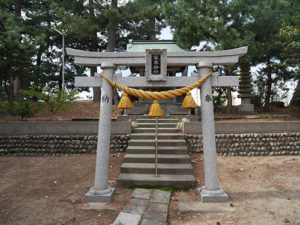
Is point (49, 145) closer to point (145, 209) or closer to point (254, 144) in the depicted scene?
point (145, 209)

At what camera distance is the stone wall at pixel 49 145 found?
7797mm

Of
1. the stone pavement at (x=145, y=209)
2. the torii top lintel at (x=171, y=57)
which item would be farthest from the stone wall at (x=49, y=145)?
the torii top lintel at (x=171, y=57)

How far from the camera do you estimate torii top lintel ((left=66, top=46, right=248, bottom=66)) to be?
462cm

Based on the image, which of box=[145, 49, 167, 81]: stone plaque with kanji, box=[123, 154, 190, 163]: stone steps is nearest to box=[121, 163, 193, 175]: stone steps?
box=[123, 154, 190, 163]: stone steps

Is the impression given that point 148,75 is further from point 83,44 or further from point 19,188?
point 83,44

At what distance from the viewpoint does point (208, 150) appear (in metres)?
4.44

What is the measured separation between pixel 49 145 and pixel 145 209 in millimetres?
5832

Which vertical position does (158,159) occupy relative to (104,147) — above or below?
below

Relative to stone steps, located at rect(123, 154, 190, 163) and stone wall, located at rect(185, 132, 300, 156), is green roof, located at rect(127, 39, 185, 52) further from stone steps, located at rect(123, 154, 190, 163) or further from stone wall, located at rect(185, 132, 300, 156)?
stone steps, located at rect(123, 154, 190, 163)

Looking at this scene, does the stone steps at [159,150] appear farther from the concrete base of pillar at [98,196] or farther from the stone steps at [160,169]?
the concrete base of pillar at [98,196]

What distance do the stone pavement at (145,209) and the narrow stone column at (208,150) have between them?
1.01 meters

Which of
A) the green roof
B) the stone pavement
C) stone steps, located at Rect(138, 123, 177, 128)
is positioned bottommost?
the stone pavement

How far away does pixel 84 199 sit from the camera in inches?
174

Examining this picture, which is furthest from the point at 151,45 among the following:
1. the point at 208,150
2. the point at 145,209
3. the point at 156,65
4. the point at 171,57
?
the point at 145,209
